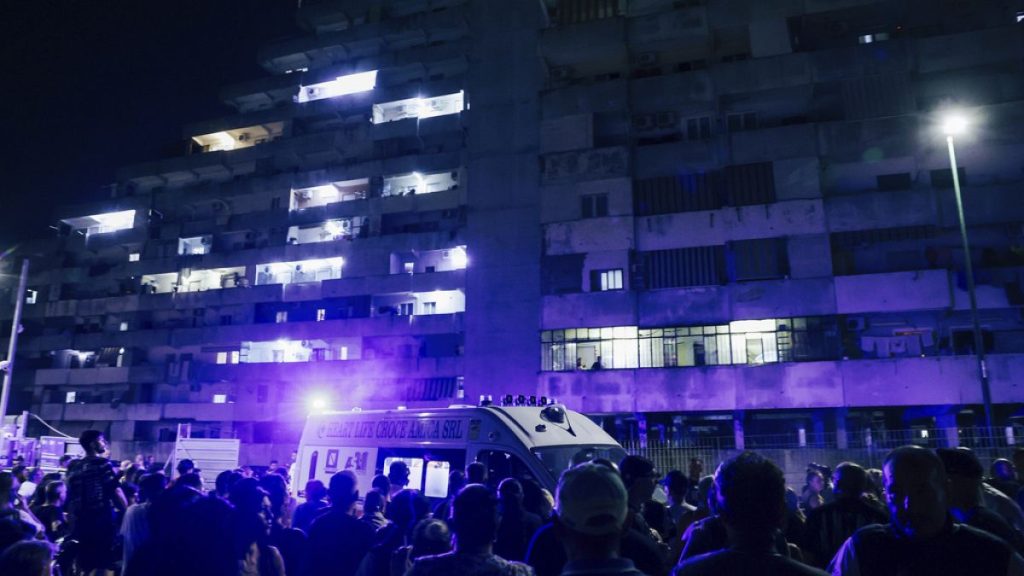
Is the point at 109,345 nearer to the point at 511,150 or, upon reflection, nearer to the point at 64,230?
the point at 64,230

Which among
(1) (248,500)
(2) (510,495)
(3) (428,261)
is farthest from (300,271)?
(2) (510,495)

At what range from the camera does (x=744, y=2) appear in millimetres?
32500

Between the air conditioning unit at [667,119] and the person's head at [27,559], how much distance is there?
3381 centimetres

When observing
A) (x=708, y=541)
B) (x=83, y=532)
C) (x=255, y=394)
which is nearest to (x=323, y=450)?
(x=83, y=532)

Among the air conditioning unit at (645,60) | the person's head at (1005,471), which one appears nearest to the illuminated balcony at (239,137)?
the air conditioning unit at (645,60)

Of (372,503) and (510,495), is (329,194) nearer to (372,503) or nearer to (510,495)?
(372,503)

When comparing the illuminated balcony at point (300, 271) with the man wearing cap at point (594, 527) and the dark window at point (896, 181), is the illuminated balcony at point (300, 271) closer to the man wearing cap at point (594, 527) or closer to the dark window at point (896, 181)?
the dark window at point (896, 181)

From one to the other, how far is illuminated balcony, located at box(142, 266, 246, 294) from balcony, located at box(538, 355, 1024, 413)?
24.3 meters

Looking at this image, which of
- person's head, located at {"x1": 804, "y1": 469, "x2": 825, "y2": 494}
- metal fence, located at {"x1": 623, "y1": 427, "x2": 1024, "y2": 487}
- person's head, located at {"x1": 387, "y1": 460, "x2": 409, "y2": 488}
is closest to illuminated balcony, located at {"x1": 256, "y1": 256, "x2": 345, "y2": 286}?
metal fence, located at {"x1": 623, "y1": 427, "x2": 1024, "y2": 487}

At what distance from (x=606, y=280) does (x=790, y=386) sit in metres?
9.58

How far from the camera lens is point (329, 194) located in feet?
145

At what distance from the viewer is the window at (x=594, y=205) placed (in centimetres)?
3274

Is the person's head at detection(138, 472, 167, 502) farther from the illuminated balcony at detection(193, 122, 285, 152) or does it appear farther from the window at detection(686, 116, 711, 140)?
the illuminated balcony at detection(193, 122, 285, 152)

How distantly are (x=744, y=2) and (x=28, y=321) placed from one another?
54.5 metres
